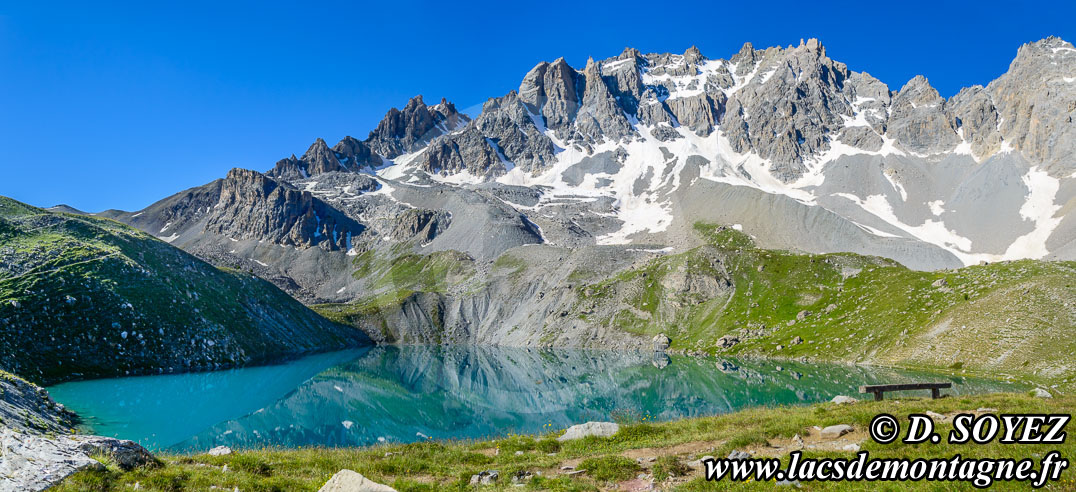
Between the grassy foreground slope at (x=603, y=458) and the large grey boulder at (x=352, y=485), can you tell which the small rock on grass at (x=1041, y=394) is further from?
→ the large grey boulder at (x=352, y=485)

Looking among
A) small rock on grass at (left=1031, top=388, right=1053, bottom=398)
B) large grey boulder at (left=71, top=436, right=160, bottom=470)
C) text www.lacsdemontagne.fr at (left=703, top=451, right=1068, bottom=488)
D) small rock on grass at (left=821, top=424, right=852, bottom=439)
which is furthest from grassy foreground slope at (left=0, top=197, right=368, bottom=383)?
small rock on grass at (left=1031, top=388, right=1053, bottom=398)

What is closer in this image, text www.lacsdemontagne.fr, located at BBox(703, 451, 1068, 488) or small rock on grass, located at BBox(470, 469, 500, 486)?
text www.lacsdemontagne.fr, located at BBox(703, 451, 1068, 488)

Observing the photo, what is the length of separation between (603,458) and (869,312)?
85725 millimetres

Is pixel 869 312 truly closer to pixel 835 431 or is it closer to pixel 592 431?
pixel 835 431

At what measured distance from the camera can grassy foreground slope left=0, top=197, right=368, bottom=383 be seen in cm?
5875

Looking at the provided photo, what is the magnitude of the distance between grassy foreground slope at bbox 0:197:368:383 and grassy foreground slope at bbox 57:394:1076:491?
57.0 metres

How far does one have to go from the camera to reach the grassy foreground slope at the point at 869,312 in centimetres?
5581

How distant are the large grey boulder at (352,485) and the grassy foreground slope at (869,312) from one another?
2211 inches

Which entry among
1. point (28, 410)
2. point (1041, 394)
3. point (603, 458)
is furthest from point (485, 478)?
point (1041, 394)

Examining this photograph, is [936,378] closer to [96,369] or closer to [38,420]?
[38,420]

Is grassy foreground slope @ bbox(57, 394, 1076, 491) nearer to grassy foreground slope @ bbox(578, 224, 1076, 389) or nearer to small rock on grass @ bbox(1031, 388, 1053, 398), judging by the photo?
small rock on grass @ bbox(1031, 388, 1053, 398)

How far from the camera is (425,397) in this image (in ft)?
194

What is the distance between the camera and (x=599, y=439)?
68.8 ft

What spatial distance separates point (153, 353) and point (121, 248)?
75.3 feet
